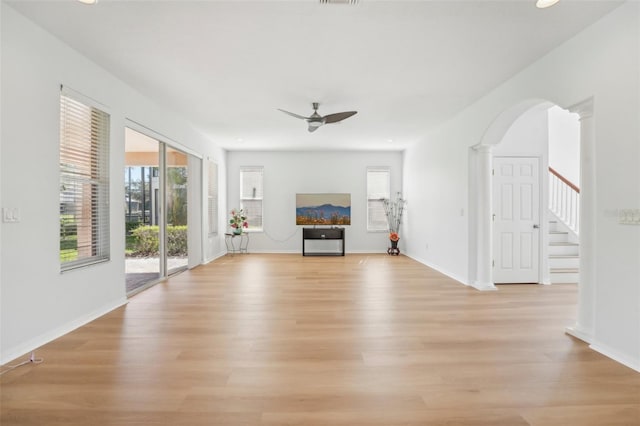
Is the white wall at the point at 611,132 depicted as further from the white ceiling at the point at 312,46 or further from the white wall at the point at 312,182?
the white wall at the point at 312,182

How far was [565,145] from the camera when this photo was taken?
7.63 m

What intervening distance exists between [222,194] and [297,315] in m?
5.63

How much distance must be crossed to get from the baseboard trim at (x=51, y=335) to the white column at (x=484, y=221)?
4865 millimetres

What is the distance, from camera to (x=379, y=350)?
9.06 feet

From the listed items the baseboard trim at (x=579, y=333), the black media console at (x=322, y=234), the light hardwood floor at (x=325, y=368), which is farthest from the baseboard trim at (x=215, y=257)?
the baseboard trim at (x=579, y=333)

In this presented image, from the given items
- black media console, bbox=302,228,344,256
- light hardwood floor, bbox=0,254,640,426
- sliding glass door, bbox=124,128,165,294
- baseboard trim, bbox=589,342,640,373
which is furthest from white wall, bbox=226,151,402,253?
baseboard trim, bbox=589,342,640,373

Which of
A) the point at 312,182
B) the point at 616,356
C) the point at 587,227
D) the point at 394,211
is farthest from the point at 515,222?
the point at 312,182

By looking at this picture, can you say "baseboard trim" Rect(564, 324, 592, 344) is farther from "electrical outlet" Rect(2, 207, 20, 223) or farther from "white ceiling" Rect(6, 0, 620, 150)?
"electrical outlet" Rect(2, 207, 20, 223)

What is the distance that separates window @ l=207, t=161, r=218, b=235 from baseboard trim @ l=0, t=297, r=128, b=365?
12.8ft

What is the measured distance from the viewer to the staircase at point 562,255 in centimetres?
539

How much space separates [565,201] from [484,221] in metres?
2.53

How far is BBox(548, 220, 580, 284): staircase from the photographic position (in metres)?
5.39

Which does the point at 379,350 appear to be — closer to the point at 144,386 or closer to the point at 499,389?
the point at 499,389

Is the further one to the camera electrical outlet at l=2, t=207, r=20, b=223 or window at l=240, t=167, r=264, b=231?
window at l=240, t=167, r=264, b=231
